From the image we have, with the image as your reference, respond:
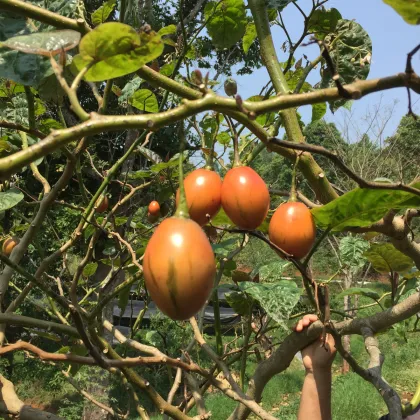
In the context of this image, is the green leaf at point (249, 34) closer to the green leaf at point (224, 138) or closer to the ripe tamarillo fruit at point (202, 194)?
the green leaf at point (224, 138)

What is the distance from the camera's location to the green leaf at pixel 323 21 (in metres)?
1.12

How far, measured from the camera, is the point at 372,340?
791 millimetres

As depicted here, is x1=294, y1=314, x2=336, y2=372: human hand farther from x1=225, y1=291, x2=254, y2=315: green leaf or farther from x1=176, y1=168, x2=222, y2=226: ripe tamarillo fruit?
x1=176, y1=168, x2=222, y2=226: ripe tamarillo fruit

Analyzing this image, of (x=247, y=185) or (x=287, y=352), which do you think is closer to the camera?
(x=247, y=185)

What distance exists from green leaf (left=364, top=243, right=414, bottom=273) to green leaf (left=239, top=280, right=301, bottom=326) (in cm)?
35

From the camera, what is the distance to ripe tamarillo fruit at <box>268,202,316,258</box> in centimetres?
70

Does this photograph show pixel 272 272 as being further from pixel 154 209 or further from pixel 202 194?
pixel 154 209

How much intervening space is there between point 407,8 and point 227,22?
0.72 meters

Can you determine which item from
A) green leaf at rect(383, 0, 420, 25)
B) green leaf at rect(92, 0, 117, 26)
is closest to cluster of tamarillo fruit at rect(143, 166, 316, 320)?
green leaf at rect(383, 0, 420, 25)

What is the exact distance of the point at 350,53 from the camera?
102 cm

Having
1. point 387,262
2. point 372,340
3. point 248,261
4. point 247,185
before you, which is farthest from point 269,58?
point 248,261

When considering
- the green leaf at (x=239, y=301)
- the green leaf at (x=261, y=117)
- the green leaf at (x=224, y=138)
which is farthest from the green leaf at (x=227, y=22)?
the green leaf at (x=239, y=301)

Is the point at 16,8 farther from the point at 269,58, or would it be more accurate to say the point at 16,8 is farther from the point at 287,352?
the point at 287,352

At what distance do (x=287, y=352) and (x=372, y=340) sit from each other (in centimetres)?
15
